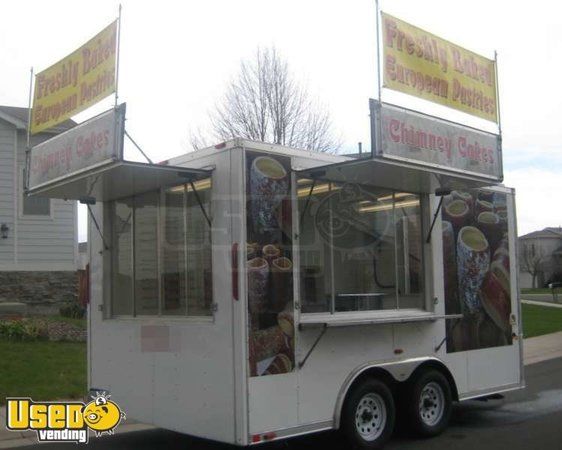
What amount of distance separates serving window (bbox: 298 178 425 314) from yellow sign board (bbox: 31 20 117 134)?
1.97 meters

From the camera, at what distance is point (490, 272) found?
8383 mm

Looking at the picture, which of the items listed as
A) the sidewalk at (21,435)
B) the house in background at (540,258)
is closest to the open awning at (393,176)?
the sidewalk at (21,435)

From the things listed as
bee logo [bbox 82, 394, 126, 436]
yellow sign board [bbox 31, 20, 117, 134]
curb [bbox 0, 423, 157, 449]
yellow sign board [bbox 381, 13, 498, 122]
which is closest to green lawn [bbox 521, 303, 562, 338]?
yellow sign board [bbox 381, 13, 498, 122]

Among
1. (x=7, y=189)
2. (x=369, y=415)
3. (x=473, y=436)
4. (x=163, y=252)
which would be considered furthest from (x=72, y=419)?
(x=7, y=189)

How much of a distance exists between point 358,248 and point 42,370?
566 cm

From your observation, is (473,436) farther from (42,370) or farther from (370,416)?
(42,370)

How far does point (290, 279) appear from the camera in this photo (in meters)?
6.32

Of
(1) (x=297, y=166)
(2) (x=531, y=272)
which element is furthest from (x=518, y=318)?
(2) (x=531, y=272)

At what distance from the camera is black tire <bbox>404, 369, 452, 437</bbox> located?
7250mm

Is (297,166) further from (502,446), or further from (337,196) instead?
(502,446)

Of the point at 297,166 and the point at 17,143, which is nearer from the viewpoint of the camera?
the point at 297,166

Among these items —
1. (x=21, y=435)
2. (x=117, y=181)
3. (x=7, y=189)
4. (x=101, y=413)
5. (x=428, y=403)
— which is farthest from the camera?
(x=7, y=189)

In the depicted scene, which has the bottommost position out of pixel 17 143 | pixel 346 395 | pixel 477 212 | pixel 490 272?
pixel 346 395

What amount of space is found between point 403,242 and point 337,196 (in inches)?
41.4
